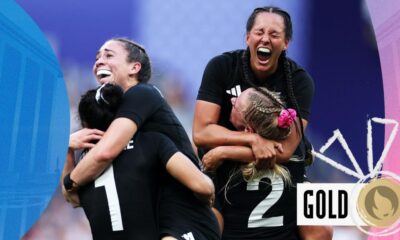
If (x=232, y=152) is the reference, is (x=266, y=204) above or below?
below

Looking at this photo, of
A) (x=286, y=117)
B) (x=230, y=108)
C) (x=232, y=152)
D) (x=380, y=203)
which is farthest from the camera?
(x=380, y=203)

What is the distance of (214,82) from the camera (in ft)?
9.11

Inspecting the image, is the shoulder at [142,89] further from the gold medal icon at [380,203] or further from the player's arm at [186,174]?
the gold medal icon at [380,203]

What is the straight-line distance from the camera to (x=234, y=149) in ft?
8.82

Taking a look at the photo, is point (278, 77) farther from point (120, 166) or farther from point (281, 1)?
point (120, 166)

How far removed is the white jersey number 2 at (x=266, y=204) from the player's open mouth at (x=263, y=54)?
1.46ft

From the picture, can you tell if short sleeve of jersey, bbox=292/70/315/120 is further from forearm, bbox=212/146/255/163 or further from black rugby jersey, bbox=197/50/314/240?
forearm, bbox=212/146/255/163

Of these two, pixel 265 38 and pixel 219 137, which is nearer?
pixel 219 137

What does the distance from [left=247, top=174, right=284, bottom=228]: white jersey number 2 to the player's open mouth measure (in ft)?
1.46

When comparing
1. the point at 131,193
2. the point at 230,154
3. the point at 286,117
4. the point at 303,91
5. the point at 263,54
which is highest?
the point at 263,54

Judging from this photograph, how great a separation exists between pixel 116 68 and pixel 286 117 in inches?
23.6

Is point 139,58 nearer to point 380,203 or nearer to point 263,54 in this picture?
point 263,54

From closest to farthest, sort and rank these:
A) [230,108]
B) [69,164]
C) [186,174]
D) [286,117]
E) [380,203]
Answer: [186,174] < [69,164] < [286,117] < [230,108] < [380,203]

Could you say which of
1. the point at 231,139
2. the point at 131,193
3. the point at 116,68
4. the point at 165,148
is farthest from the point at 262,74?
the point at 131,193
